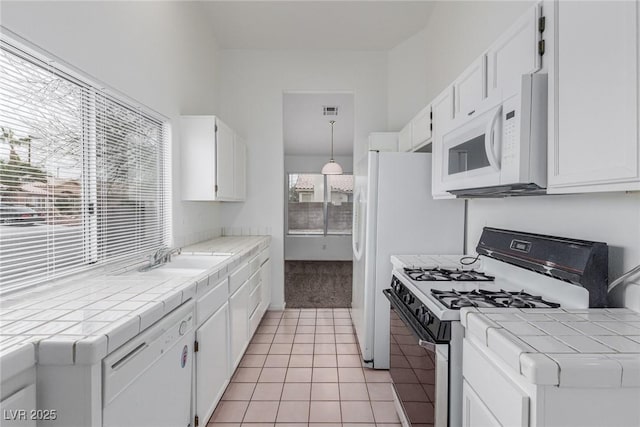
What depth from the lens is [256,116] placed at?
4.18m

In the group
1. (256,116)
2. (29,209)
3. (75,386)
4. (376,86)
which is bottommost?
(75,386)

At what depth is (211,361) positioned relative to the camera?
197cm

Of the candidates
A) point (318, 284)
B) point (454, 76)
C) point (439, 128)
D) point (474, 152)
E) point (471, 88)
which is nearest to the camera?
point (474, 152)

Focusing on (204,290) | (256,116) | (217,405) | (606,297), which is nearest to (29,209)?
(204,290)

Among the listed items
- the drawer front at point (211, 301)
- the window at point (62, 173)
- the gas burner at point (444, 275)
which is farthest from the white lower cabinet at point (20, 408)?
the gas burner at point (444, 275)

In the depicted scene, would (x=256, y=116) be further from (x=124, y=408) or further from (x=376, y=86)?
(x=124, y=408)

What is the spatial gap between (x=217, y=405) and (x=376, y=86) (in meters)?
3.62

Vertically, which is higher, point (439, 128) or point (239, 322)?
point (439, 128)

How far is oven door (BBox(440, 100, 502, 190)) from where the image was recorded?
4.64 ft

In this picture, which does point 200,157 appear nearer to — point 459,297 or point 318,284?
point 459,297

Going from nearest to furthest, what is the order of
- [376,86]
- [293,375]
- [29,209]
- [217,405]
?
[29,209], [217,405], [293,375], [376,86]

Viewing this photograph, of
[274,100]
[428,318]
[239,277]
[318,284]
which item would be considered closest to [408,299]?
[428,318]

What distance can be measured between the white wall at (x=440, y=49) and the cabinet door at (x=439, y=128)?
0.50 m

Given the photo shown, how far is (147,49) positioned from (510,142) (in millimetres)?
2335
